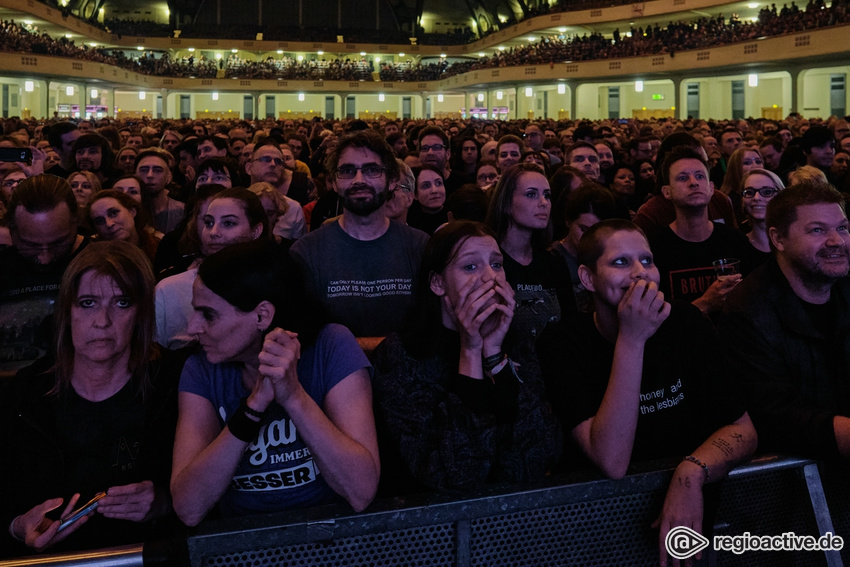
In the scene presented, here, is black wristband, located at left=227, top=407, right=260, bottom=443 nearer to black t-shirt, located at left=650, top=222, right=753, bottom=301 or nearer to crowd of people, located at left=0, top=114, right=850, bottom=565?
crowd of people, located at left=0, top=114, right=850, bottom=565

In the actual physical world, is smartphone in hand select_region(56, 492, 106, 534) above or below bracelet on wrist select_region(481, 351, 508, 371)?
below

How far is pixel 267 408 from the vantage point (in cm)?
237

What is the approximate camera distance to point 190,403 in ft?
8.36

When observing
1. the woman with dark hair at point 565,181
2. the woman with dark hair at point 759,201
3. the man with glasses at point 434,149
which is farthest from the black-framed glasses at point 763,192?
the man with glasses at point 434,149

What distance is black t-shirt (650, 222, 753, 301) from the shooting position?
4.52 m

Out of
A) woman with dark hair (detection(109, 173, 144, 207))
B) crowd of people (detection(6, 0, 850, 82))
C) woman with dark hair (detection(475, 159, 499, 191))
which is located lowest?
woman with dark hair (detection(109, 173, 144, 207))

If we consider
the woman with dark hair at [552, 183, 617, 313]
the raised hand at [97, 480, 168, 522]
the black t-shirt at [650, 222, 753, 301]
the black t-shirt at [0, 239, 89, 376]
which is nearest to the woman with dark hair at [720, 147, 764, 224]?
the black t-shirt at [650, 222, 753, 301]

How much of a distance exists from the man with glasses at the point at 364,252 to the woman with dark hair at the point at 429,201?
223 cm

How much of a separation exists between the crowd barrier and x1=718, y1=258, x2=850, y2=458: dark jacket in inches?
15.6

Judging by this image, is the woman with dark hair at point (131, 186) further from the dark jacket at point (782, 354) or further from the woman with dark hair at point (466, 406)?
the dark jacket at point (782, 354)

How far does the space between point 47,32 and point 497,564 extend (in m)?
55.0

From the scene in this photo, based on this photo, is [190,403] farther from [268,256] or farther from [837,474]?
[837,474]

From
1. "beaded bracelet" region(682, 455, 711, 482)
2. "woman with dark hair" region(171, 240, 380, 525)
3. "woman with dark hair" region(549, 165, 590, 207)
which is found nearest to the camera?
"woman with dark hair" region(171, 240, 380, 525)

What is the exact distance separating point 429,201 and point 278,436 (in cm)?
416
